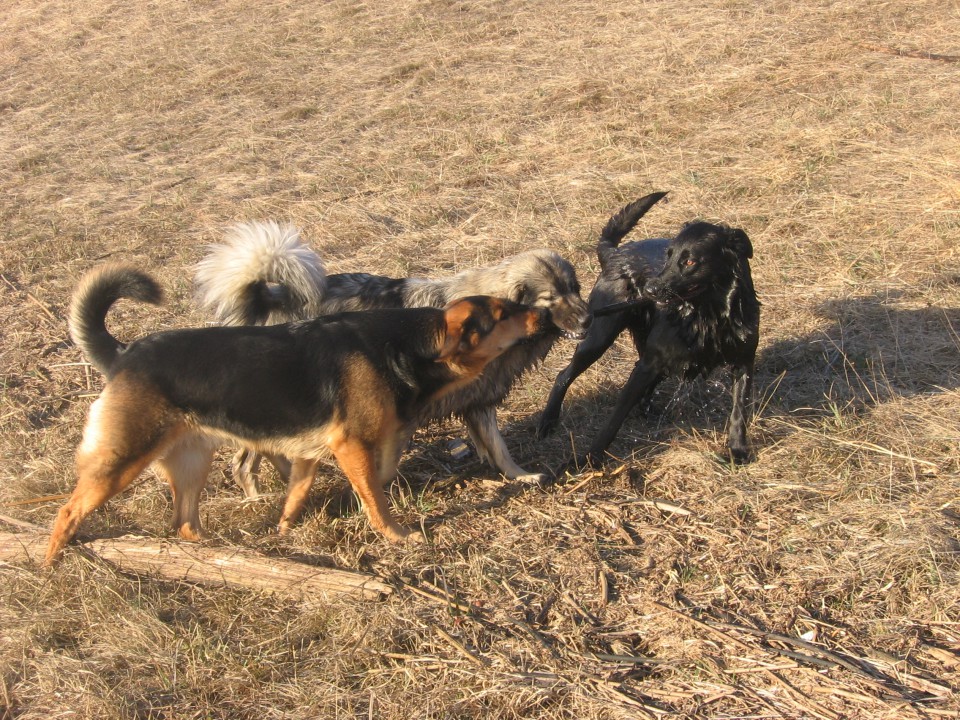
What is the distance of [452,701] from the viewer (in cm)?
355

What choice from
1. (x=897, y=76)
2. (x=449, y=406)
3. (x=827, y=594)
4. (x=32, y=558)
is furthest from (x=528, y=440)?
(x=897, y=76)

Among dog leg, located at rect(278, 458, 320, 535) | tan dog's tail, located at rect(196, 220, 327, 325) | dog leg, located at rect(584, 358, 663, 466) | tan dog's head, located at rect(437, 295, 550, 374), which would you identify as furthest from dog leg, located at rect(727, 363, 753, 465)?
tan dog's tail, located at rect(196, 220, 327, 325)

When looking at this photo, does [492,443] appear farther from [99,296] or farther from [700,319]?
[99,296]

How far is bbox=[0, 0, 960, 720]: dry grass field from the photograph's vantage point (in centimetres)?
370

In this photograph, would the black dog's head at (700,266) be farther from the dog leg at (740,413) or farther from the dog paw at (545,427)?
the dog paw at (545,427)

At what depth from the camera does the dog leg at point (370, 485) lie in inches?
178

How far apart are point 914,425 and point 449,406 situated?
8.77 ft

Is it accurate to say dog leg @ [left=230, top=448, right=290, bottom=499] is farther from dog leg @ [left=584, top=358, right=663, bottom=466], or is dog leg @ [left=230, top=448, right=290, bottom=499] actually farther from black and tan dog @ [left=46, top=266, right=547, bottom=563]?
dog leg @ [left=584, top=358, right=663, bottom=466]

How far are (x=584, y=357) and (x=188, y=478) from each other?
2.55 metres

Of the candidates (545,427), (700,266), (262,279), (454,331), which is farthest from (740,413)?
(262,279)

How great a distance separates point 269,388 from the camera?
4.46 meters

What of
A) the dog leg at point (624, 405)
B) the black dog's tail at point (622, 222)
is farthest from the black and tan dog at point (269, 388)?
the black dog's tail at point (622, 222)

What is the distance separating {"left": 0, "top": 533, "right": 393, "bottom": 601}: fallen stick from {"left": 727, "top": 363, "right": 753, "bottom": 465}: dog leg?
2.20 metres

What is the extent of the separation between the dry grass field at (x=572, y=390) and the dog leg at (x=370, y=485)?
0.11m
